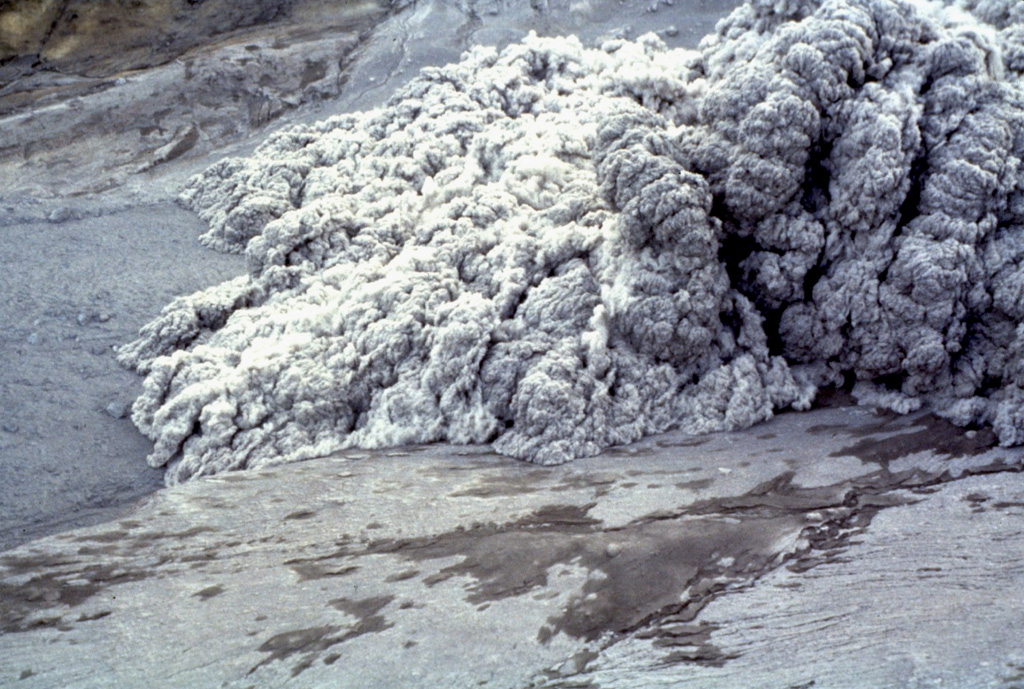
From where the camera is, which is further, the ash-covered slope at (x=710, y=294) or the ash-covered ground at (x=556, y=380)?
the ash-covered slope at (x=710, y=294)

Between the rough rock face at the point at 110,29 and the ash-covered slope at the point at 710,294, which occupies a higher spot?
the rough rock face at the point at 110,29

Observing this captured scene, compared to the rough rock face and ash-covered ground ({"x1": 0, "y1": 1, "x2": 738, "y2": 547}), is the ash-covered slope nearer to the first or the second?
ash-covered ground ({"x1": 0, "y1": 1, "x2": 738, "y2": 547})

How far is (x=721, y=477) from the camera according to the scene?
12.7 feet

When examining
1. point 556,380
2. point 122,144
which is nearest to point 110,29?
point 122,144

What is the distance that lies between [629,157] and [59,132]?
4643 mm

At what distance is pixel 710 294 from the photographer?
441 centimetres

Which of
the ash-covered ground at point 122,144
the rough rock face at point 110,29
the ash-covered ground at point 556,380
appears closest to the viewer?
the ash-covered ground at point 556,380

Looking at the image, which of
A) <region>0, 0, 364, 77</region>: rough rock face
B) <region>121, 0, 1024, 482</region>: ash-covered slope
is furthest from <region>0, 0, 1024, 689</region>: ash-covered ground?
<region>0, 0, 364, 77</region>: rough rock face

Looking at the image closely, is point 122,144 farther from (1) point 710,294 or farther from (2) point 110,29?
(1) point 710,294

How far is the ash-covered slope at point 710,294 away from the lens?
4.27 meters

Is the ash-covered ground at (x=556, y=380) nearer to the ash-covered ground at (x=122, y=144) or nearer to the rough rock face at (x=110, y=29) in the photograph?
the ash-covered ground at (x=122, y=144)

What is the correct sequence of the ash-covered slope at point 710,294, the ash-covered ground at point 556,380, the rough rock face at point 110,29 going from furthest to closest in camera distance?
1. the rough rock face at point 110,29
2. the ash-covered slope at point 710,294
3. the ash-covered ground at point 556,380

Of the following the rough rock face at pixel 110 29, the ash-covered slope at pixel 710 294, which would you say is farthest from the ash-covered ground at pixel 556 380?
the rough rock face at pixel 110 29

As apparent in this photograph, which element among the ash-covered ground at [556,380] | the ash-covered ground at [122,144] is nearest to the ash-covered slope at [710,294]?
the ash-covered ground at [556,380]
